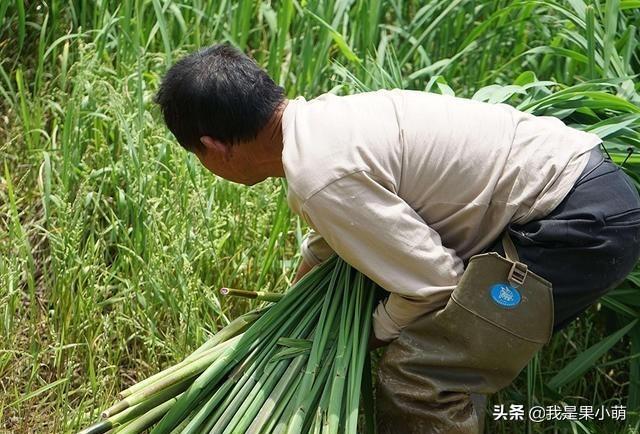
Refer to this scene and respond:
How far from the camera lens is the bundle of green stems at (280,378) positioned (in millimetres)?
2387

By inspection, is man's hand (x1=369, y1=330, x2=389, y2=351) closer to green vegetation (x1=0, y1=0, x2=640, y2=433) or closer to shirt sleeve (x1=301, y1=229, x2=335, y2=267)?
shirt sleeve (x1=301, y1=229, x2=335, y2=267)

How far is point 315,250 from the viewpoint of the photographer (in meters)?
2.75

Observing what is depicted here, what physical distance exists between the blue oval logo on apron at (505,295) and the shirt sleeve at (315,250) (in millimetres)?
507

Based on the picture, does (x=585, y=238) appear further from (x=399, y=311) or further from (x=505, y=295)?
(x=399, y=311)

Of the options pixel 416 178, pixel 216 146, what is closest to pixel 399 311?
pixel 416 178

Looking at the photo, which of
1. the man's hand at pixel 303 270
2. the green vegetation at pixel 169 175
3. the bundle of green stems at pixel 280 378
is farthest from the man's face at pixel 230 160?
the green vegetation at pixel 169 175

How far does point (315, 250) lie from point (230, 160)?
0.45 m

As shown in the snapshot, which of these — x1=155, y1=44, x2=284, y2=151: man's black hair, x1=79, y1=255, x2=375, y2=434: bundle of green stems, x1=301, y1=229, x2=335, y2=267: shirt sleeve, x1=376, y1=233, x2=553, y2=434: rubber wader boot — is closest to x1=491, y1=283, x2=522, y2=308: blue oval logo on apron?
x1=376, y1=233, x2=553, y2=434: rubber wader boot

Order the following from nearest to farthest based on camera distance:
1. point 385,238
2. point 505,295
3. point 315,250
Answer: point 385,238 → point 505,295 → point 315,250

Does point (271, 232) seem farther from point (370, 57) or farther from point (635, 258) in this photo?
point (635, 258)

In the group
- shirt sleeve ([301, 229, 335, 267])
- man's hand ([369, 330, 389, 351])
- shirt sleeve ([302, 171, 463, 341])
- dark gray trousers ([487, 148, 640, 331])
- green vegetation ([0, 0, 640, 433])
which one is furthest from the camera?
green vegetation ([0, 0, 640, 433])

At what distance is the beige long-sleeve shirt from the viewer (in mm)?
2221

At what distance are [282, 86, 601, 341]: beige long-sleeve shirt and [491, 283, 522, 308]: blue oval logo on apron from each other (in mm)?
87

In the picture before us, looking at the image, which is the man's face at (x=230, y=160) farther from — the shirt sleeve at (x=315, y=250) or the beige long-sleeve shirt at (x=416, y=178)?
the shirt sleeve at (x=315, y=250)
